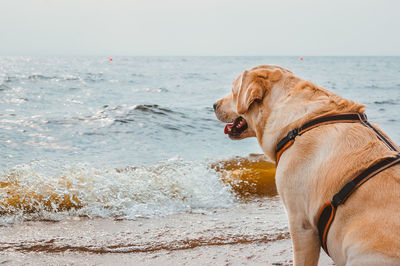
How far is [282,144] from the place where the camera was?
9.21 feet

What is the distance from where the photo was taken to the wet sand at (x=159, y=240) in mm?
3986

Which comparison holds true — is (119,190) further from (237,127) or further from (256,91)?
(256,91)

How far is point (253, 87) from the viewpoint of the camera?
3.02m

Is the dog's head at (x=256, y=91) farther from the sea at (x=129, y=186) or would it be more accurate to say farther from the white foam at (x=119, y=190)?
the white foam at (x=119, y=190)

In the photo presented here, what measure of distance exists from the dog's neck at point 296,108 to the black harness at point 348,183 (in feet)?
0.20

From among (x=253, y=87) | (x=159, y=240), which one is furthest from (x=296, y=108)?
(x=159, y=240)

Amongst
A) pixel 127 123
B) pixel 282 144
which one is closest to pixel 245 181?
pixel 282 144

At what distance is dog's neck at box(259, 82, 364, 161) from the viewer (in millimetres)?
2756

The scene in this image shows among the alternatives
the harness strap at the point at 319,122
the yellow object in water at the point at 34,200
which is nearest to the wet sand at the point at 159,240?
the yellow object in water at the point at 34,200

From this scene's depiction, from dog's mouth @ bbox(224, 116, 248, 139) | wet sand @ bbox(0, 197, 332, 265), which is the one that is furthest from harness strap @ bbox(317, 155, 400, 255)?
wet sand @ bbox(0, 197, 332, 265)

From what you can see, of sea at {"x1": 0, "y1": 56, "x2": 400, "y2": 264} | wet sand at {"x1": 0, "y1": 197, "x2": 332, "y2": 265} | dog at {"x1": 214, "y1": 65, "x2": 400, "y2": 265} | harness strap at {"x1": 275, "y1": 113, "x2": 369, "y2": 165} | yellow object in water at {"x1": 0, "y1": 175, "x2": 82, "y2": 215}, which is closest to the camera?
dog at {"x1": 214, "y1": 65, "x2": 400, "y2": 265}

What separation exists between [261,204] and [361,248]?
12.6ft

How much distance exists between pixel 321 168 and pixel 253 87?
0.84 m

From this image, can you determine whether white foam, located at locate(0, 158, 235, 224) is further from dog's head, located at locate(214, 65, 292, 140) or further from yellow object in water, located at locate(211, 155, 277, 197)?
dog's head, located at locate(214, 65, 292, 140)
